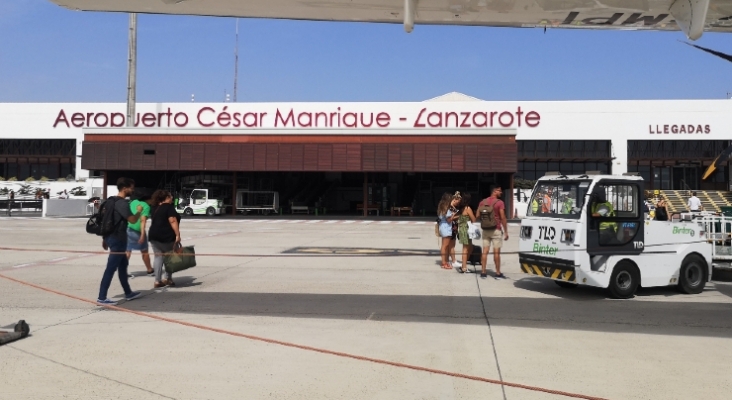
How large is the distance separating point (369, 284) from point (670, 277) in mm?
5208

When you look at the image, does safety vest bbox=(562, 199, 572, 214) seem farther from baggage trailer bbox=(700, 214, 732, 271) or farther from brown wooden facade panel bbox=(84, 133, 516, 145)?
brown wooden facade panel bbox=(84, 133, 516, 145)

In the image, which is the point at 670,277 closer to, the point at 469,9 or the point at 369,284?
the point at 369,284

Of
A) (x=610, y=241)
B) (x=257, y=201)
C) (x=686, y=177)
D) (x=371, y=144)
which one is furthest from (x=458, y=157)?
(x=610, y=241)

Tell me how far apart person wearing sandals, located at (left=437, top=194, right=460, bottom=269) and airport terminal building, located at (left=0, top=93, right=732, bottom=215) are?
25.6m

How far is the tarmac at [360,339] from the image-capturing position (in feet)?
15.8

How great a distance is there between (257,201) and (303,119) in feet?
30.8

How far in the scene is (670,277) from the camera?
30.4 ft

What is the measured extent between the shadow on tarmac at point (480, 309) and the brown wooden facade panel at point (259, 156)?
96.1 feet

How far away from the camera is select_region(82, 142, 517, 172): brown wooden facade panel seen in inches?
1511

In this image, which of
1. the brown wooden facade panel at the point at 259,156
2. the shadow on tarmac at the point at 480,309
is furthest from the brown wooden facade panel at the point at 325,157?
the shadow on tarmac at the point at 480,309

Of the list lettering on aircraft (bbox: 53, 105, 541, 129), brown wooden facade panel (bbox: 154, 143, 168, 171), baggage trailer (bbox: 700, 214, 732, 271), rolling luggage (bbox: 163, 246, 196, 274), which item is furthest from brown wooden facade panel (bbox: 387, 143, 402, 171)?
rolling luggage (bbox: 163, 246, 196, 274)

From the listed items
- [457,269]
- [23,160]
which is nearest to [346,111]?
[23,160]

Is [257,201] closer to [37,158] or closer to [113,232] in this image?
[37,158]

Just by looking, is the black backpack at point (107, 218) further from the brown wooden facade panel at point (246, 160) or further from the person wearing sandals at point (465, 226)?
the brown wooden facade panel at point (246, 160)
